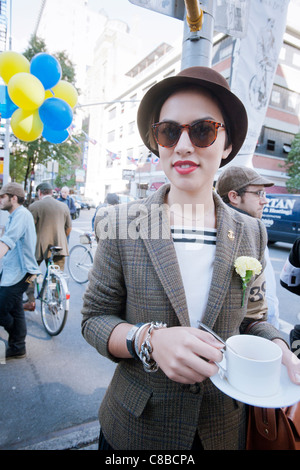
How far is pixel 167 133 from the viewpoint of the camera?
109 centimetres

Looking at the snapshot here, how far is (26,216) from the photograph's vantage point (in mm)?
3381

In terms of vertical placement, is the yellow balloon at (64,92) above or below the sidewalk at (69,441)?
above

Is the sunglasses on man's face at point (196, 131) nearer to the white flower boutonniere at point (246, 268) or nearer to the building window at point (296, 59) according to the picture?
the white flower boutonniere at point (246, 268)

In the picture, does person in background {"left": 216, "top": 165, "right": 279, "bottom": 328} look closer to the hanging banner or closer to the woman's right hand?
the hanging banner

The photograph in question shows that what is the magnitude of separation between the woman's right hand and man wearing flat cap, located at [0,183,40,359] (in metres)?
2.89

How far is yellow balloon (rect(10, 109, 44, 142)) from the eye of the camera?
346 cm

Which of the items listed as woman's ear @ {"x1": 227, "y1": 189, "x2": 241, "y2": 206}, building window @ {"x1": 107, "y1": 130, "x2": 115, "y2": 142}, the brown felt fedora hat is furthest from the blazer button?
building window @ {"x1": 107, "y1": 130, "x2": 115, "y2": 142}

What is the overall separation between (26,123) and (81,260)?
399cm

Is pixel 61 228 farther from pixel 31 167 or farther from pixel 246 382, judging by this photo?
pixel 31 167

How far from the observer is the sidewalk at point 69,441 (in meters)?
2.12

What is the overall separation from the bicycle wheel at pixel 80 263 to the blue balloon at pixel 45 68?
407 centimetres

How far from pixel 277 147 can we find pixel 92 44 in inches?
2709

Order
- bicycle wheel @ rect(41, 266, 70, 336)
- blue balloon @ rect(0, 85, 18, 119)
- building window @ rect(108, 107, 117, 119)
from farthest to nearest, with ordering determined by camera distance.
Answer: building window @ rect(108, 107, 117, 119), bicycle wheel @ rect(41, 266, 70, 336), blue balloon @ rect(0, 85, 18, 119)

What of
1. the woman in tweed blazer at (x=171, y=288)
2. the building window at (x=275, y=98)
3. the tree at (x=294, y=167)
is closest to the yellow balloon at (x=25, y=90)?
the woman in tweed blazer at (x=171, y=288)
